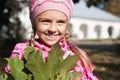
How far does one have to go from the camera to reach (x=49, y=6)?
2.67 m

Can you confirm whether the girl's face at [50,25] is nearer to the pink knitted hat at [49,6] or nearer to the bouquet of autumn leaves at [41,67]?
the pink knitted hat at [49,6]

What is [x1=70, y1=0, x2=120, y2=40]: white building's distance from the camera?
56.1 meters

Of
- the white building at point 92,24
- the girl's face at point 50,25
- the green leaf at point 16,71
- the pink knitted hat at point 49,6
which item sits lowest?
the white building at point 92,24

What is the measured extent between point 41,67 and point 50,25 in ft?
2.36

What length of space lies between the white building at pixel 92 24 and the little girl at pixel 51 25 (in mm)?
50316

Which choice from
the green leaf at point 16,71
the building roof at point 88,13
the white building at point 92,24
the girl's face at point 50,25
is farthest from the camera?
the building roof at point 88,13

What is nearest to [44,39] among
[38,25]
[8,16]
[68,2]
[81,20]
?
[38,25]

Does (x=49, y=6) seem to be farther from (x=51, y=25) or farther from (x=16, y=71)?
(x=16, y=71)

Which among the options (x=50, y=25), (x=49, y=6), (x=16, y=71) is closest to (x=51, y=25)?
(x=50, y=25)

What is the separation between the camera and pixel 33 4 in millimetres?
2848

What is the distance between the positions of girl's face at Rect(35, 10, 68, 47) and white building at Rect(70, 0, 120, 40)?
50362 mm

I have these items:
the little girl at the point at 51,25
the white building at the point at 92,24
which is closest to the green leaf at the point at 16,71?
the little girl at the point at 51,25

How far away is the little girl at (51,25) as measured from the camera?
8.74ft

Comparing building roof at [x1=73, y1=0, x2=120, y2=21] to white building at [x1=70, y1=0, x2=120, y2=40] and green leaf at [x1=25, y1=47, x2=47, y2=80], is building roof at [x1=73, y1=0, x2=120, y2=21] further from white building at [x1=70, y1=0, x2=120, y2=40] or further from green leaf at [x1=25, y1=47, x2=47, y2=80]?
green leaf at [x1=25, y1=47, x2=47, y2=80]
